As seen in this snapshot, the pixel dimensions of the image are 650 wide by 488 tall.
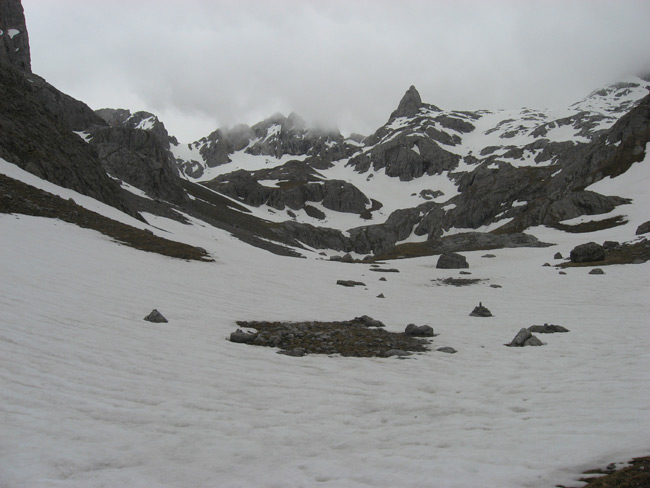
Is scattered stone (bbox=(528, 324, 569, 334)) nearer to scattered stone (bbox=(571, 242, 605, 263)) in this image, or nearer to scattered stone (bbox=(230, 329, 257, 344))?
scattered stone (bbox=(230, 329, 257, 344))

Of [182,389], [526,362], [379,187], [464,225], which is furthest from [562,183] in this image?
[182,389]

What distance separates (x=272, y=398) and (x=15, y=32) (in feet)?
433

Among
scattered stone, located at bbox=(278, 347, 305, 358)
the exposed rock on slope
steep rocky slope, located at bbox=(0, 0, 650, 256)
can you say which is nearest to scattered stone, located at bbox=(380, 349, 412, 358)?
scattered stone, located at bbox=(278, 347, 305, 358)

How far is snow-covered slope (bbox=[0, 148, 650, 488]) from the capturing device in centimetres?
474

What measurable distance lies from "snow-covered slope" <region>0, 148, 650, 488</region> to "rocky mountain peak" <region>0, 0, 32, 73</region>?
110 metres

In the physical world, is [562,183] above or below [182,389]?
above

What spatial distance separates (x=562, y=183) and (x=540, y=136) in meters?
98.4

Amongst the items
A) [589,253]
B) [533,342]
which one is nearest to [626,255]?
[589,253]

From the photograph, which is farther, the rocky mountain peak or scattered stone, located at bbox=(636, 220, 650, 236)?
the rocky mountain peak

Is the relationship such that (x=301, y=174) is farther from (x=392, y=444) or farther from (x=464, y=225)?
(x=392, y=444)

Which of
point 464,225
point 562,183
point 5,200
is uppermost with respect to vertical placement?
point 562,183

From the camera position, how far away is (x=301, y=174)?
182000 mm

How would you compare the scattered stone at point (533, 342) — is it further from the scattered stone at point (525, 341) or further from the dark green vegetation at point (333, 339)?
the dark green vegetation at point (333, 339)

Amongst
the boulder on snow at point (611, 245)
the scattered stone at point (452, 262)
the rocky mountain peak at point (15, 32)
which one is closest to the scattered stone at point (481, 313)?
the scattered stone at point (452, 262)
